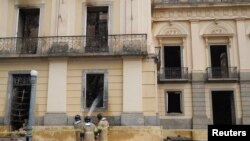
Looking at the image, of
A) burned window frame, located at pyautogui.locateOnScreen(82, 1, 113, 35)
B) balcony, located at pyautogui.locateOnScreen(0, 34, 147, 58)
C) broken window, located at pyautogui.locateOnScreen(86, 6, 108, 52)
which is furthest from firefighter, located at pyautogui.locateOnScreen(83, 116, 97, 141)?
burned window frame, located at pyautogui.locateOnScreen(82, 1, 113, 35)

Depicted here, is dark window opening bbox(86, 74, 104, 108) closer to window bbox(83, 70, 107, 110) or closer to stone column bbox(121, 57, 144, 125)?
window bbox(83, 70, 107, 110)

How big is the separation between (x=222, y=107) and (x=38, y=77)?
13.9m

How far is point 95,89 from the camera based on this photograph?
1614 centimetres

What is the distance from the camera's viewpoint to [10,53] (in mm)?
16422

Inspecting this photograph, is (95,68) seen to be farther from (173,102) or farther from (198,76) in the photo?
(198,76)

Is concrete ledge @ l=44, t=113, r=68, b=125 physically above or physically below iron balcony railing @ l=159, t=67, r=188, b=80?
below

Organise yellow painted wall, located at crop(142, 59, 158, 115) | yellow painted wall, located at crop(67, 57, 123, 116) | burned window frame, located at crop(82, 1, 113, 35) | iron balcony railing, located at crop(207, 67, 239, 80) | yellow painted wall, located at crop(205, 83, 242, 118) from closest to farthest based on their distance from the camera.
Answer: yellow painted wall, located at crop(142, 59, 158, 115)
yellow painted wall, located at crop(67, 57, 123, 116)
burned window frame, located at crop(82, 1, 113, 35)
yellow painted wall, located at crop(205, 83, 242, 118)
iron balcony railing, located at crop(207, 67, 239, 80)

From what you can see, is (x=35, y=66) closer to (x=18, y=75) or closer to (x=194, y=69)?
(x=18, y=75)

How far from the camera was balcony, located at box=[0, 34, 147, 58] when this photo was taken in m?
15.9

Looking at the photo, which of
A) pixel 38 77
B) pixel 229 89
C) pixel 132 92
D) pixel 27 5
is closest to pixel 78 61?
pixel 38 77

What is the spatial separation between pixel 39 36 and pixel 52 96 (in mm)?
3124

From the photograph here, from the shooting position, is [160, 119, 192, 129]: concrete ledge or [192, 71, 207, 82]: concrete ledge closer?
[160, 119, 192, 129]: concrete ledge

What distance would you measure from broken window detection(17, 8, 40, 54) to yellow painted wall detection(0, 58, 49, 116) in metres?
0.85

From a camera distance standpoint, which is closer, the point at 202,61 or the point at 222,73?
the point at 222,73
